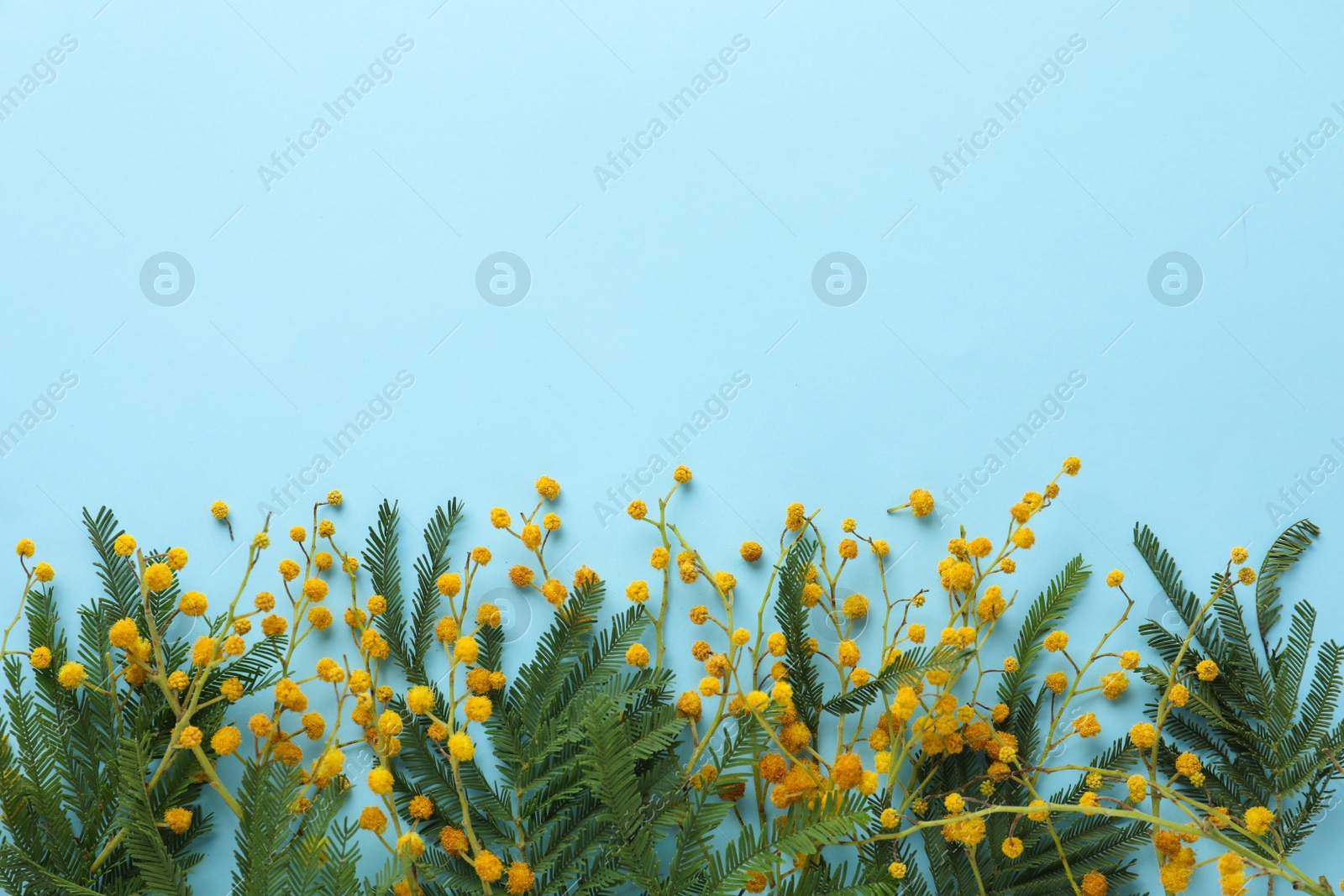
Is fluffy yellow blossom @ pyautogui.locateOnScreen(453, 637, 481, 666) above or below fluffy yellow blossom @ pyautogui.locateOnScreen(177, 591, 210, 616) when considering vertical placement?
below

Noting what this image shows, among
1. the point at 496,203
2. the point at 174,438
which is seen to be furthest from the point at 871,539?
the point at 174,438

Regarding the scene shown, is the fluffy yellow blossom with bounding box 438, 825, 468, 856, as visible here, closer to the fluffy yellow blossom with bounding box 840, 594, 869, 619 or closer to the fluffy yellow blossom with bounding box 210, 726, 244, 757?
the fluffy yellow blossom with bounding box 210, 726, 244, 757

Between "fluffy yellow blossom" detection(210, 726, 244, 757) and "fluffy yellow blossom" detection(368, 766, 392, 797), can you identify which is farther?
"fluffy yellow blossom" detection(210, 726, 244, 757)

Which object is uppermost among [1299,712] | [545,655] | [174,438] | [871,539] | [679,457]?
[174,438]

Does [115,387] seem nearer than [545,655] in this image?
No

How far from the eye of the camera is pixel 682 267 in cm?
215

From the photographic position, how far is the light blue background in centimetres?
211

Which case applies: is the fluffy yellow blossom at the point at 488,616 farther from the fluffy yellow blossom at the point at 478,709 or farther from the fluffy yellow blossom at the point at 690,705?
the fluffy yellow blossom at the point at 690,705

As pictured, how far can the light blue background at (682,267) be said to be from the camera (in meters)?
2.11

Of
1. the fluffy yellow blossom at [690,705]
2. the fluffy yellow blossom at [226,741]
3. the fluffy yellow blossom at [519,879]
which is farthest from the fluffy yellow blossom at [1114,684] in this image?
the fluffy yellow blossom at [226,741]

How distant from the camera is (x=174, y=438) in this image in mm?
2119

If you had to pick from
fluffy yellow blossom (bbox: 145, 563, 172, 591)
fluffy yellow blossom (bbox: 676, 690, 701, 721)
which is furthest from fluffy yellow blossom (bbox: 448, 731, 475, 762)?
fluffy yellow blossom (bbox: 145, 563, 172, 591)

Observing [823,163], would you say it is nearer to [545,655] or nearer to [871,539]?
[871,539]

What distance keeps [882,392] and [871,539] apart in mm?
336
